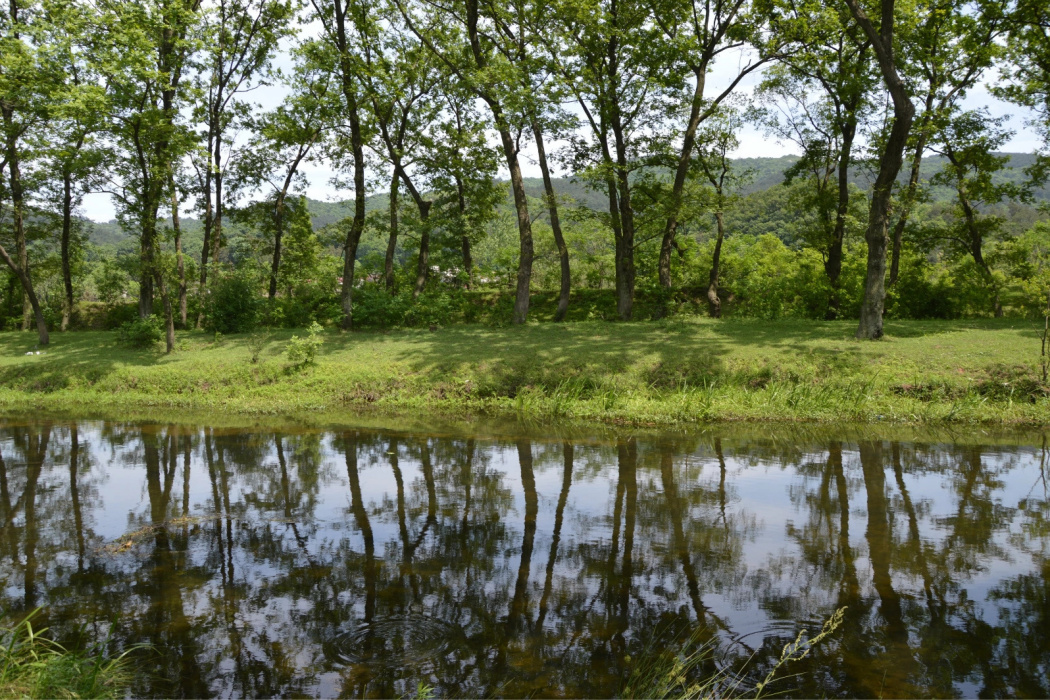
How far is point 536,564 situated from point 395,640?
78.4 inches

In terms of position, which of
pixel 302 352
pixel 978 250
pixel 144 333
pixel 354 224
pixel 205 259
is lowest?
pixel 302 352

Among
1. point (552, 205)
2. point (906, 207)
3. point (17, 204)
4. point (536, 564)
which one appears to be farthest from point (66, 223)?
point (906, 207)

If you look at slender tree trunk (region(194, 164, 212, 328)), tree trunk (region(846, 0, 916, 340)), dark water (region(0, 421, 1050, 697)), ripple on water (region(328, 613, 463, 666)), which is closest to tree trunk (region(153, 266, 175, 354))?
slender tree trunk (region(194, 164, 212, 328))

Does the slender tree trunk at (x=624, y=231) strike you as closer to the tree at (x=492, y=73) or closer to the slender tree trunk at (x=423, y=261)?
the tree at (x=492, y=73)

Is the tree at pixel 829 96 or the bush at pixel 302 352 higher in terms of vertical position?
the tree at pixel 829 96

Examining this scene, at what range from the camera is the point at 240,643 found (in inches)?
220

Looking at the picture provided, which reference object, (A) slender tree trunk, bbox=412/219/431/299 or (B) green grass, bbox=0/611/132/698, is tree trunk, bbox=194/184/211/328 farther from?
(B) green grass, bbox=0/611/132/698

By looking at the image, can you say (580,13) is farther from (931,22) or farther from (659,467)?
(659,467)

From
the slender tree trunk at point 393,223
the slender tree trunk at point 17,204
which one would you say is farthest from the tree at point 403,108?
the slender tree trunk at point 17,204

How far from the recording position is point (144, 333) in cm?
2253

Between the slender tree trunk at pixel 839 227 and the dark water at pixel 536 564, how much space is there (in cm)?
1387

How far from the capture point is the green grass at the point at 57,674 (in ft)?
14.5

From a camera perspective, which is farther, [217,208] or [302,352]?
[217,208]

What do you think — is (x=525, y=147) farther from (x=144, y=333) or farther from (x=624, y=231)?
(x=144, y=333)
